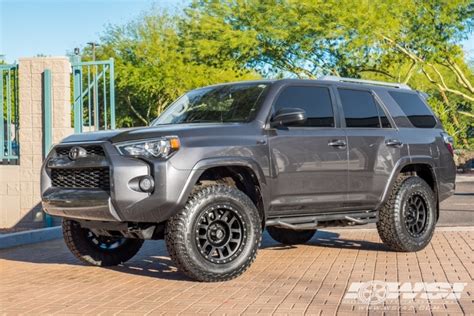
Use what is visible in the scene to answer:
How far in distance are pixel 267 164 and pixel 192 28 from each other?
26.5m

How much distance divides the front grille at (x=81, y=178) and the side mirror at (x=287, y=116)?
175 centimetres

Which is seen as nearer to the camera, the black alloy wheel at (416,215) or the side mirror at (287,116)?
the side mirror at (287,116)

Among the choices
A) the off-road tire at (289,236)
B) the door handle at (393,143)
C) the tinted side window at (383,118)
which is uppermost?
the tinted side window at (383,118)

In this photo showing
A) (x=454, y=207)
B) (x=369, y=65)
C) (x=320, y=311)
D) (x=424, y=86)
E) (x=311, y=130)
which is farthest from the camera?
(x=424, y=86)

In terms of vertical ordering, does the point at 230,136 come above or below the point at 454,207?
above

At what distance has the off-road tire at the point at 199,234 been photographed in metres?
Result: 6.69

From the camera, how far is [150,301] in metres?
6.09

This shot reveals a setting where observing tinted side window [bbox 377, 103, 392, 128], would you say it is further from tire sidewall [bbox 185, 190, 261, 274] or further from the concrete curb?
the concrete curb

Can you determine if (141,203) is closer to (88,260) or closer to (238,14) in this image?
(88,260)

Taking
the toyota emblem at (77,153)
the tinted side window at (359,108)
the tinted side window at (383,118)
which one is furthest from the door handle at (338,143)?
the toyota emblem at (77,153)

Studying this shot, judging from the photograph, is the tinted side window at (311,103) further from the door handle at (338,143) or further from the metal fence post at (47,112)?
the metal fence post at (47,112)

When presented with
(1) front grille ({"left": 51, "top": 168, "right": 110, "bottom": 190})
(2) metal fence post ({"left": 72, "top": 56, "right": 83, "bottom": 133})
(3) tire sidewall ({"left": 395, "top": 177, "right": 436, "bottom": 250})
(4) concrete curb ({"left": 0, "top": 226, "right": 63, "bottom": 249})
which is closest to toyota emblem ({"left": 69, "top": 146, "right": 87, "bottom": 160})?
(1) front grille ({"left": 51, "top": 168, "right": 110, "bottom": 190})

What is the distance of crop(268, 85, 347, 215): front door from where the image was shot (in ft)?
24.3

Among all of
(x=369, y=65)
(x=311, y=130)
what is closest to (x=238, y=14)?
(x=369, y=65)
